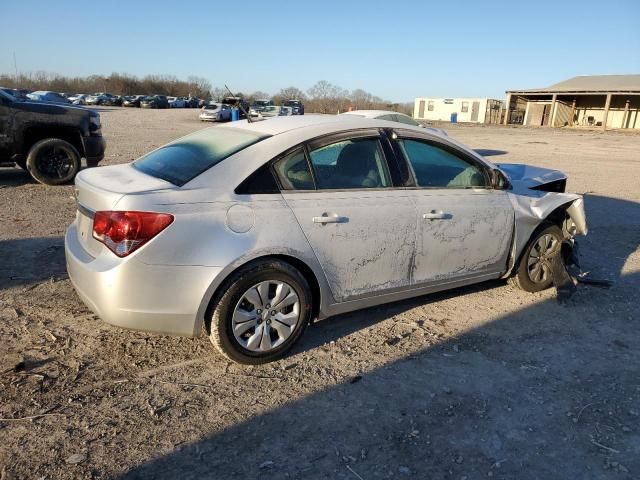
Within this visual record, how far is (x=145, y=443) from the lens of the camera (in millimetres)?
2660

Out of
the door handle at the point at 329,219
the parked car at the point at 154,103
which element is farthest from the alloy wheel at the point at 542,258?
the parked car at the point at 154,103

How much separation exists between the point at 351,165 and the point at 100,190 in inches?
Result: 68.6

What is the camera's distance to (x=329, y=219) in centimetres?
348

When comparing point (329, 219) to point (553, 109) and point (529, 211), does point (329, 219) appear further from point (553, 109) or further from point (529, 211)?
point (553, 109)

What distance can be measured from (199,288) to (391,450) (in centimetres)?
145

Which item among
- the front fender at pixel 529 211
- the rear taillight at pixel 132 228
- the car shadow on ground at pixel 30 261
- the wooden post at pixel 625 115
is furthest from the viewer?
the wooden post at pixel 625 115

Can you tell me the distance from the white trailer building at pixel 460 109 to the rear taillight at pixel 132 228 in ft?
205

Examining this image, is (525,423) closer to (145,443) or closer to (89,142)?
(145,443)

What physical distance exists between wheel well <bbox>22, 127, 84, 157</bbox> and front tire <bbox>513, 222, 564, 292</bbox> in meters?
7.87

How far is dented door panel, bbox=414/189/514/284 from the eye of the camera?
3964mm

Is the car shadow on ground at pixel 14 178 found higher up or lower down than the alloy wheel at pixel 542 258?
lower down

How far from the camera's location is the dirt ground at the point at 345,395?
8.46ft

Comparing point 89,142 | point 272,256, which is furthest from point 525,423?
point 89,142

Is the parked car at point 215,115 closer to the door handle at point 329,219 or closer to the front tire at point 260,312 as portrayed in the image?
the door handle at point 329,219
